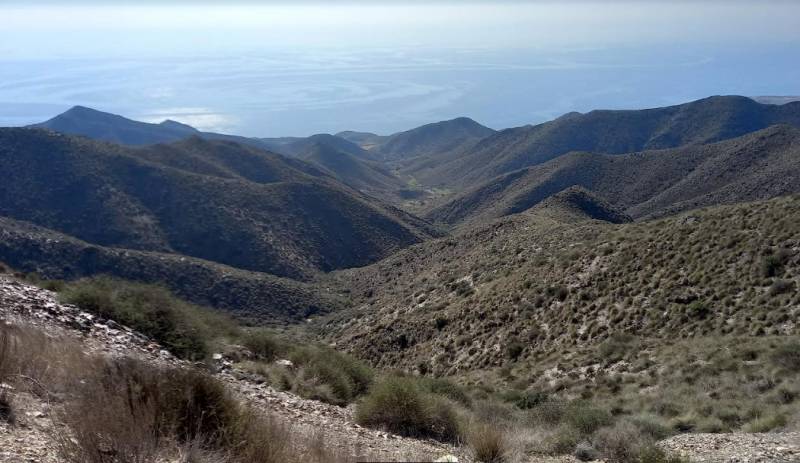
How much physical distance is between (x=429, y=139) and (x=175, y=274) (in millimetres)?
144258

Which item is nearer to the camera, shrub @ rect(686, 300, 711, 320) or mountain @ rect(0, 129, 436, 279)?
shrub @ rect(686, 300, 711, 320)

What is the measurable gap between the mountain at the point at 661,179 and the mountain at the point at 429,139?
8174 centimetres

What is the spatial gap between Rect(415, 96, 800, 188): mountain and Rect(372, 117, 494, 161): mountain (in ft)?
123

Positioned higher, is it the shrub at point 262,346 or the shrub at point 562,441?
the shrub at point 562,441

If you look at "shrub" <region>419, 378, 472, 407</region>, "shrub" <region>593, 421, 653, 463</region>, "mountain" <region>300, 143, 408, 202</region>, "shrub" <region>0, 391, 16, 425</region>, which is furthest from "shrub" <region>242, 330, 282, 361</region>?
"mountain" <region>300, 143, 408, 202</region>

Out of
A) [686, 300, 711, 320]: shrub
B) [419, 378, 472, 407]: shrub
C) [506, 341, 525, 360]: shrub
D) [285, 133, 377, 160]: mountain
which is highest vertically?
[285, 133, 377, 160]: mountain

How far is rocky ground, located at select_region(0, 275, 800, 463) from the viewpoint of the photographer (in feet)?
16.1

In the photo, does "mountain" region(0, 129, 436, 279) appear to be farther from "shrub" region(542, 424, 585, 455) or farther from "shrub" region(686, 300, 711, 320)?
"shrub" region(542, 424, 585, 455)

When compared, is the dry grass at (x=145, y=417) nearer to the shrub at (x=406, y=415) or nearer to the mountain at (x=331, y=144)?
the shrub at (x=406, y=415)

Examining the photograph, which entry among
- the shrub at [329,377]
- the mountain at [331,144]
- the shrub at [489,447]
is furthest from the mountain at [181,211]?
the mountain at [331,144]

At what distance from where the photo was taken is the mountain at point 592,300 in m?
15.3

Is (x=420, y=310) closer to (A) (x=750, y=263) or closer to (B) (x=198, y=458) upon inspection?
(A) (x=750, y=263)

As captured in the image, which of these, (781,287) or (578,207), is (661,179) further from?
(781,287)

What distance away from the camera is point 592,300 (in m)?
19.2
